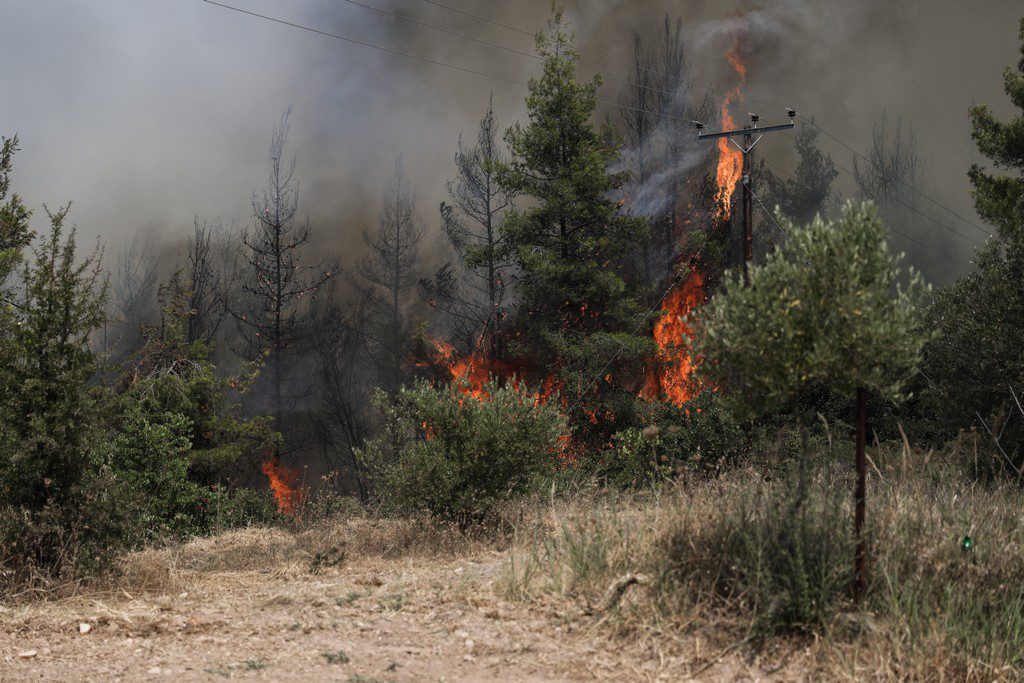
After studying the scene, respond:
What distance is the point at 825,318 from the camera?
280 inches

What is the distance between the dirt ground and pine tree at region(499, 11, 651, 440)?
1699 cm

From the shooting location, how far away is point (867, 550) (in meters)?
7.80

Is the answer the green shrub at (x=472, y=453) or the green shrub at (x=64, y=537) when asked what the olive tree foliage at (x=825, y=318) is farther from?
the green shrub at (x=64, y=537)

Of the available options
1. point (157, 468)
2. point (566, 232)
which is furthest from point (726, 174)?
point (157, 468)

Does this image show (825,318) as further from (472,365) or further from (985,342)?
(472,365)

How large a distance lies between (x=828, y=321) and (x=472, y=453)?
274 inches

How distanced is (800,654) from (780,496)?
1626 millimetres

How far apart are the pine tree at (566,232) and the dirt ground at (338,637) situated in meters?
17.0

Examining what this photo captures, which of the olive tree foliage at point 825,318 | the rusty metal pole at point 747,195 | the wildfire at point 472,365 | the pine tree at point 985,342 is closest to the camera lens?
the olive tree foliage at point 825,318

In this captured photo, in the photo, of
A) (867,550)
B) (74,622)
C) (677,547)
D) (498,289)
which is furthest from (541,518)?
(498,289)

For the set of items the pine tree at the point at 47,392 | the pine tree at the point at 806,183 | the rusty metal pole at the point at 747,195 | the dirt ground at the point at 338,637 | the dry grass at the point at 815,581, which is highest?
the pine tree at the point at 806,183

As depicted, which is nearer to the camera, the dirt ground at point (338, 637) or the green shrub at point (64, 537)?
the dirt ground at point (338, 637)

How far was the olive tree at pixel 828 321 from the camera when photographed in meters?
7.05

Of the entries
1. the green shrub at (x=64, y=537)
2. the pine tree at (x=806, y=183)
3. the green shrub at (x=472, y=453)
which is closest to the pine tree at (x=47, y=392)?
the green shrub at (x=64, y=537)
